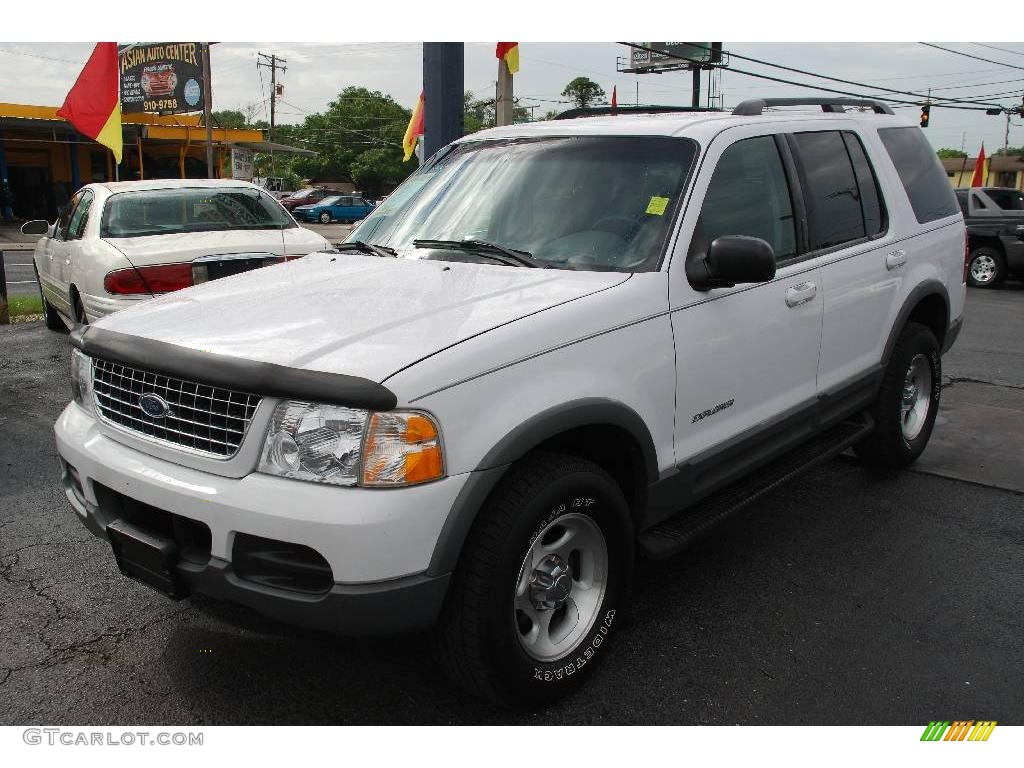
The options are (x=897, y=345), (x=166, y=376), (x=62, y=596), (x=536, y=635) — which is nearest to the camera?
(x=166, y=376)

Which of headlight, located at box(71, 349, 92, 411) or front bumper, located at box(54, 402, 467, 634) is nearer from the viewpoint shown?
front bumper, located at box(54, 402, 467, 634)

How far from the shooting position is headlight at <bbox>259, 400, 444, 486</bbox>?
97.3 inches

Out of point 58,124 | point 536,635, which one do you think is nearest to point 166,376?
point 536,635

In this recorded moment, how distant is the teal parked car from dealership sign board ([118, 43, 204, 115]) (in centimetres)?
691

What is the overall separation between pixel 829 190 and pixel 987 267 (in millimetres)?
13317

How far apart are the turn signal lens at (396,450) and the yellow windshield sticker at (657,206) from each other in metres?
1.45

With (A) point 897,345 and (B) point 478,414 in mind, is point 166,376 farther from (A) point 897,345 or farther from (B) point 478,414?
(A) point 897,345

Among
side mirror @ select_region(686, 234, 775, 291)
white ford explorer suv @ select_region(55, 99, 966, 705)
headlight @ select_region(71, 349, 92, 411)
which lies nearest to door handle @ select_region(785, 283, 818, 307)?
white ford explorer suv @ select_region(55, 99, 966, 705)

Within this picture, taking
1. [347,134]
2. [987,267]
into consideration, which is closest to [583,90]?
[347,134]

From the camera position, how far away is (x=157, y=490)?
2711mm

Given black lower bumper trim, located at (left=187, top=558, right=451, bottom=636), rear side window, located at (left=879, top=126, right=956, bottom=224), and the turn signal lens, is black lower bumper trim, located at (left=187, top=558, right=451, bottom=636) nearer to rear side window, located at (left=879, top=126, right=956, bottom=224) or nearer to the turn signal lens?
the turn signal lens

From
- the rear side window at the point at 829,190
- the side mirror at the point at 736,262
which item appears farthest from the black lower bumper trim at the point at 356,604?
the rear side window at the point at 829,190

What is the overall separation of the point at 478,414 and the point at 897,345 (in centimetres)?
323

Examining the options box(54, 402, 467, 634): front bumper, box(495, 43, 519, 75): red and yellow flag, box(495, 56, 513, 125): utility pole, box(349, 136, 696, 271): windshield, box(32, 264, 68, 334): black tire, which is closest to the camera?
box(54, 402, 467, 634): front bumper
